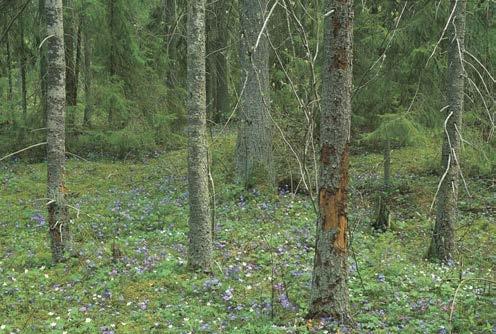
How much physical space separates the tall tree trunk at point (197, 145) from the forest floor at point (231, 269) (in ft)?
1.22

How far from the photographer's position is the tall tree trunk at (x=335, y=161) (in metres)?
4.29

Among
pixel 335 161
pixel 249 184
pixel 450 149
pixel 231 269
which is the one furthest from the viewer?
pixel 249 184

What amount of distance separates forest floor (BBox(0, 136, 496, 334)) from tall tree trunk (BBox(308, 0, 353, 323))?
0.21 metres

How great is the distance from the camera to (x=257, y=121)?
11.3 m

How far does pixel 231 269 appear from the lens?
664 cm

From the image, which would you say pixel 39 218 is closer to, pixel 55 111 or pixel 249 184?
pixel 55 111

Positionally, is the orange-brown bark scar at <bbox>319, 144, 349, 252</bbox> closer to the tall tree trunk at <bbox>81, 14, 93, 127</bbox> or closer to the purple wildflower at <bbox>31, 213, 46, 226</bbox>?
the purple wildflower at <bbox>31, 213, 46, 226</bbox>

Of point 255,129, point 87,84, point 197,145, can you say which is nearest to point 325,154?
point 197,145

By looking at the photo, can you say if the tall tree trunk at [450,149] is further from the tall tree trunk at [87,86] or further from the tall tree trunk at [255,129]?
the tall tree trunk at [87,86]

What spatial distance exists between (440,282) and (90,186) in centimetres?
1012

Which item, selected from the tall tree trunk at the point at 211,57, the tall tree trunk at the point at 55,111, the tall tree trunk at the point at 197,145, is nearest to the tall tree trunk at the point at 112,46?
the tall tree trunk at the point at 211,57

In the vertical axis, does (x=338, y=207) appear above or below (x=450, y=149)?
below

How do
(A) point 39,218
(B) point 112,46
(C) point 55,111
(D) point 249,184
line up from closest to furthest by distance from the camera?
(C) point 55,111 → (A) point 39,218 → (D) point 249,184 → (B) point 112,46

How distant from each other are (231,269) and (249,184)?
4.93 m
